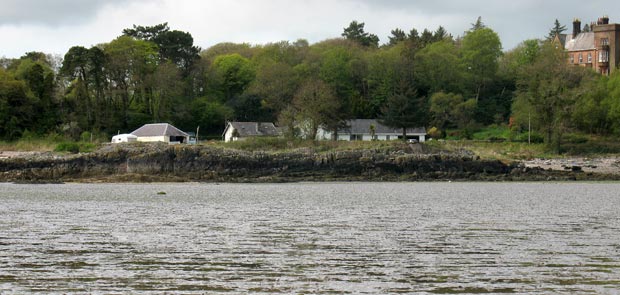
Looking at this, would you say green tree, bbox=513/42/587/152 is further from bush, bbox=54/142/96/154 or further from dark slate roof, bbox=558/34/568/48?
bush, bbox=54/142/96/154

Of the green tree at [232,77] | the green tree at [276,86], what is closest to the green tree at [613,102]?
the green tree at [276,86]

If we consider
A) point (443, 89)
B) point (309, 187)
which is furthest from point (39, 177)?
→ point (443, 89)

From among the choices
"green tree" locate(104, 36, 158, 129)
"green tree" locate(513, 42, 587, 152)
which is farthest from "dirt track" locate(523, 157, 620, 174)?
"green tree" locate(104, 36, 158, 129)

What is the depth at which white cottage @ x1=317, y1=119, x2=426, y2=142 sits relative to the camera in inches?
2884

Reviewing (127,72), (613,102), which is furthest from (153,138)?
(613,102)

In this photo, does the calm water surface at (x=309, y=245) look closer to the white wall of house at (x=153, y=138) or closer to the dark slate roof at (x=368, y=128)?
the white wall of house at (x=153, y=138)

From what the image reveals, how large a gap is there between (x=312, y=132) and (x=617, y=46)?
44.2 meters

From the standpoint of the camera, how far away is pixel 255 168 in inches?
2025

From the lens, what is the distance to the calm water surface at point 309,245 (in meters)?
13.6

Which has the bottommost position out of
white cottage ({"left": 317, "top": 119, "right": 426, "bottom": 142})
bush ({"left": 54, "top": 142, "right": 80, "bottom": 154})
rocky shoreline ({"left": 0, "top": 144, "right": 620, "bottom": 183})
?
rocky shoreline ({"left": 0, "top": 144, "right": 620, "bottom": 183})

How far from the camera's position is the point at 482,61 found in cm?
8512

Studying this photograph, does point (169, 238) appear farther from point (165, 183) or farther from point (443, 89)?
point (443, 89)

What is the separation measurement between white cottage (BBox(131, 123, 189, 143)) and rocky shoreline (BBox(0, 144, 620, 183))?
14.7 metres

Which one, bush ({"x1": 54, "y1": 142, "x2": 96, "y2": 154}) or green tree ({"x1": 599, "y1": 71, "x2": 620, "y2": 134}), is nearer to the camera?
bush ({"x1": 54, "y1": 142, "x2": 96, "y2": 154})
